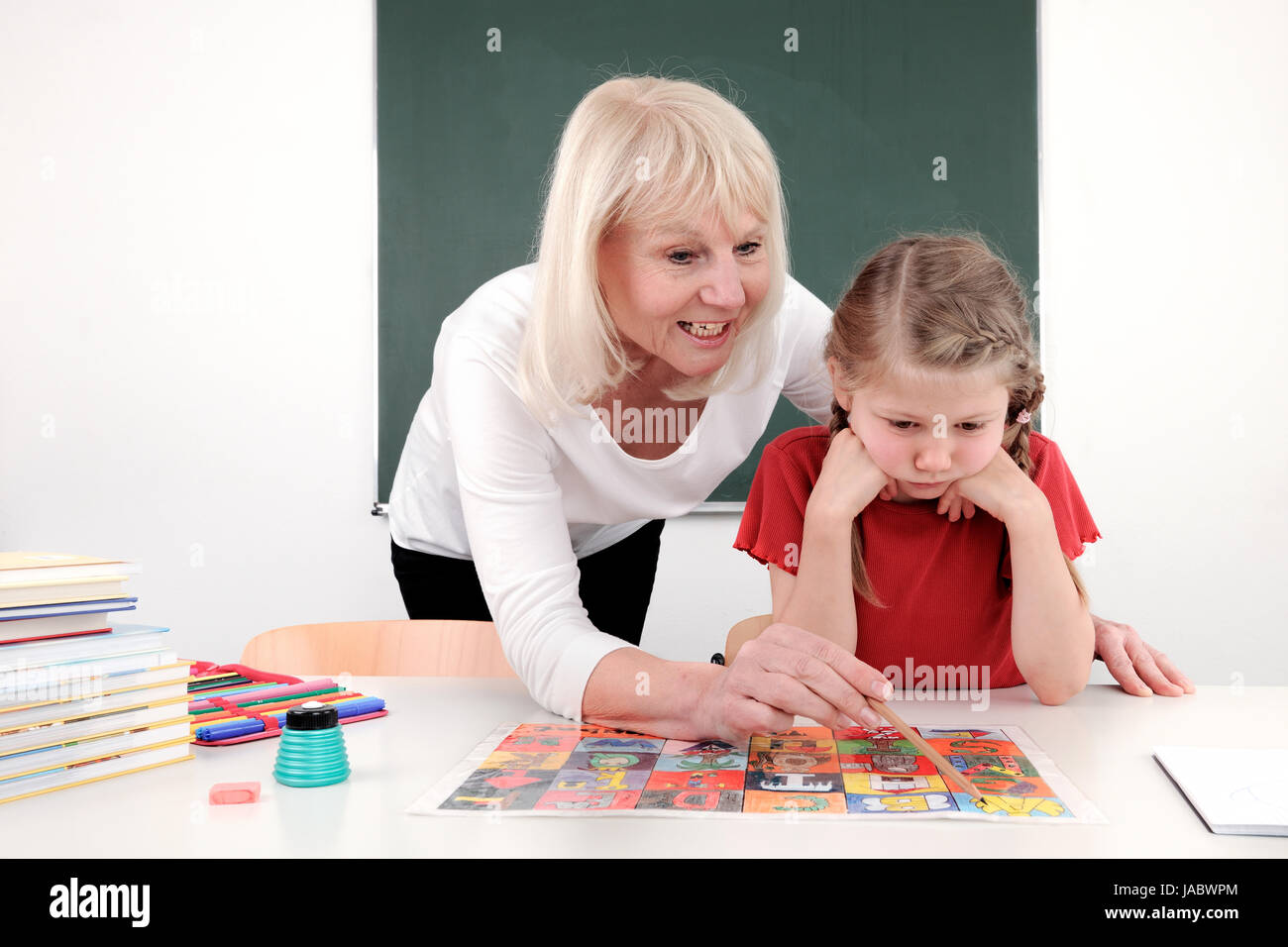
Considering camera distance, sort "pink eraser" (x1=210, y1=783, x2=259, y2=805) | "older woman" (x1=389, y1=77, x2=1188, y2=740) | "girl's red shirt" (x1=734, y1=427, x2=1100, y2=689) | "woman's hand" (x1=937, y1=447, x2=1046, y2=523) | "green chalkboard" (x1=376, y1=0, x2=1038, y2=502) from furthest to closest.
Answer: "green chalkboard" (x1=376, y1=0, x2=1038, y2=502) → "girl's red shirt" (x1=734, y1=427, x2=1100, y2=689) → "woman's hand" (x1=937, y1=447, x2=1046, y2=523) → "older woman" (x1=389, y1=77, x2=1188, y2=740) → "pink eraser" (x1=210, y1=783, x2=259, y2=805)

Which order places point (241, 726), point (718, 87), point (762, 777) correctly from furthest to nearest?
1. point (718, 87)
2. point (241, 726)
3. point (762, 777)

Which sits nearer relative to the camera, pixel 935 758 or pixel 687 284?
pixel 935 758

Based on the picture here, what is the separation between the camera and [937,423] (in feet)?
3.84

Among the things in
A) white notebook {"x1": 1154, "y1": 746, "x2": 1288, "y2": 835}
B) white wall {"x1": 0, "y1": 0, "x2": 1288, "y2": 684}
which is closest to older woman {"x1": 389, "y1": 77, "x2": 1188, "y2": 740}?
white notebook {"x1": 1154, "y1": 746, "x2": 1288, "y2": 835}

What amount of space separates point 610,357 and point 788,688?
0.54 meters

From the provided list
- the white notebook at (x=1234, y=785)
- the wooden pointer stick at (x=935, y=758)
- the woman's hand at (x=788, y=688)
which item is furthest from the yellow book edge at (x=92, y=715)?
the white notebook at (x=1234, y=785)

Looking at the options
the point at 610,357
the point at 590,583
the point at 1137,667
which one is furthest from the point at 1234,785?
the point at 590,583

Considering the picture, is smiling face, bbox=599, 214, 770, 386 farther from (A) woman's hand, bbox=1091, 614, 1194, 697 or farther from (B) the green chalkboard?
(B) the green chalkboard

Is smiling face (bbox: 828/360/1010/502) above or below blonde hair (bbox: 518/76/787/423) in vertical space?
below

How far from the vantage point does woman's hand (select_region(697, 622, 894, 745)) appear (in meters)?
0.86

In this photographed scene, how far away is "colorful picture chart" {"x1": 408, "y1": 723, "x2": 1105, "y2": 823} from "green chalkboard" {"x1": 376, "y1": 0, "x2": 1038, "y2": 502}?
67.6 inches

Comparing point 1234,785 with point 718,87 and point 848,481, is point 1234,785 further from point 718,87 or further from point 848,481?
point 718,87

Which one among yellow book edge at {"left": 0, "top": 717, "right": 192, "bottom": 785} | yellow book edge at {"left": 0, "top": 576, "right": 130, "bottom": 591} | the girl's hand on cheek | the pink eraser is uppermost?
the girl's hand on cheek

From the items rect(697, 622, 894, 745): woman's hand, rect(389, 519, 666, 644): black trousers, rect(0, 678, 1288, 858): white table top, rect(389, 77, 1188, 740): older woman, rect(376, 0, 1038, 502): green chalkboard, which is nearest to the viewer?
rect(0, 678, 1288, 858): white table top
